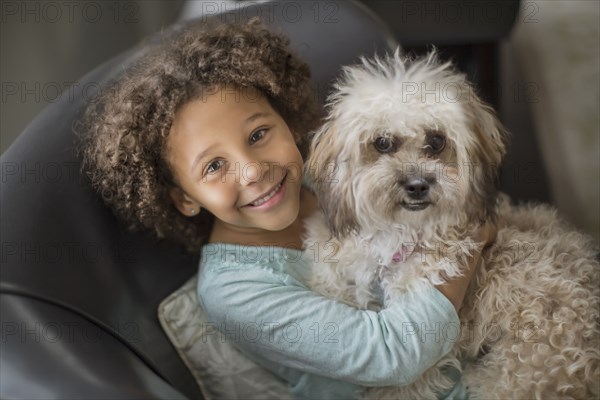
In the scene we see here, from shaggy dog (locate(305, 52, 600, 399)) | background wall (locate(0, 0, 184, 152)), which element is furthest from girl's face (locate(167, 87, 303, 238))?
background wall (locate(0, 0, 184, 152))

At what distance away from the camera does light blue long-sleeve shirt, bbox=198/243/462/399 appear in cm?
129

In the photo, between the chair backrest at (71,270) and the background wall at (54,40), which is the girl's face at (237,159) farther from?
the background wall at (54,40)

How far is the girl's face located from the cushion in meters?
0.26

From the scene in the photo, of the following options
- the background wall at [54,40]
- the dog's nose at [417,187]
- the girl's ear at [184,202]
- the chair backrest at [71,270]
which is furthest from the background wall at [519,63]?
the dog's nose at [417,187]

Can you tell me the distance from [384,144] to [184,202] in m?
0.52

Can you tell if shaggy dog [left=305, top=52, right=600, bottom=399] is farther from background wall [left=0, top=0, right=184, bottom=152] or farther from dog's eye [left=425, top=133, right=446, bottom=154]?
background wall [left=0, top=0, right=184, bottom=152]

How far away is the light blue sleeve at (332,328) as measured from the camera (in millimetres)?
1290

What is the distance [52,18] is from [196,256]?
1.42 metres

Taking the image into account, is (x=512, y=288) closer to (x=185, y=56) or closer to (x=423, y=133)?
(x=423, y=133)

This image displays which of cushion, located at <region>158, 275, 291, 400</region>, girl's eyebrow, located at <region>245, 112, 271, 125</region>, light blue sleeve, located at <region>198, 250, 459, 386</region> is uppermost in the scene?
girl's eyebrow, located at <region>245, 112, 271, 125</region>

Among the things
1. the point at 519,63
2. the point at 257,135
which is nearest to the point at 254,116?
the point at 257,135

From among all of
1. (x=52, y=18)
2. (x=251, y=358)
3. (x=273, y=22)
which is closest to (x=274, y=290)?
(x=251, y=358)

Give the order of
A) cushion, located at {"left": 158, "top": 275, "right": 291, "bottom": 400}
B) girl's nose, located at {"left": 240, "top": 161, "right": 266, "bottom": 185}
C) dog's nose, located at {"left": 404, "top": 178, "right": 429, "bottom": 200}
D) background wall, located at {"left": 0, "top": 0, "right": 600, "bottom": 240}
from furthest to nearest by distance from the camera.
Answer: background wall, located at {"left": 0, "top": 0, "right": 600, "bottom": 240} < cushion, located at {"left": 158, "top": 275, "right": 291, "bottom": 400} < girl's nose, located at {"left": 240, "top": 161, "right": 266, "bottom": 185} < dog's nose, located at {"left": 404, "top": 178, "right": 429, "bottom": 200}

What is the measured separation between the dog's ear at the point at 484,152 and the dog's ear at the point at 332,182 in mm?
245
